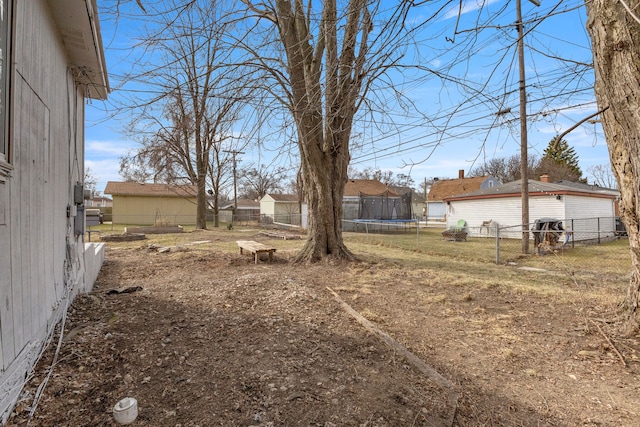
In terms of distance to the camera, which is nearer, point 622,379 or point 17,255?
point 17,255

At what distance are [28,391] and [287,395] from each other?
5.59 ft

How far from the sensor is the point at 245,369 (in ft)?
8.75

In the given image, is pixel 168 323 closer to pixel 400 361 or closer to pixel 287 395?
pixel 287 395

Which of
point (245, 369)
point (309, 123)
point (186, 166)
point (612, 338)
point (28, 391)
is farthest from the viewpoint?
point (186, 166)

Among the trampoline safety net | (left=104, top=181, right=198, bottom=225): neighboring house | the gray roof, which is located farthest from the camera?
(left=104, top=181, right=198, bottom=225): neighboring house

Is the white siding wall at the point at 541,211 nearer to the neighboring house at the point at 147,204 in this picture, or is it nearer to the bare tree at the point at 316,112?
the bare tree at the point at 316,112

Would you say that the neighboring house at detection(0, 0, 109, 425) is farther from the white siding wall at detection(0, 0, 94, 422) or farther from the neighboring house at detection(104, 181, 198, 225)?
the neighboring house at detection(104, 181, 198, 225)

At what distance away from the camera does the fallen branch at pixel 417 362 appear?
7.69 feet

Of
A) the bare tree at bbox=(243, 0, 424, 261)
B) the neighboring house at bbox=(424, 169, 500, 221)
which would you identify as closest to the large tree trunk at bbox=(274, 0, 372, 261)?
the bare tree at bbox=(243, 0, 424, 261)

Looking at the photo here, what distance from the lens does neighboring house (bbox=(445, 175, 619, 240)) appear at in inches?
589

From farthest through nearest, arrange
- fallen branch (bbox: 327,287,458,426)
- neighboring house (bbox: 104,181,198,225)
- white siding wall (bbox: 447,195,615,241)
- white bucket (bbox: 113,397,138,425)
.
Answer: neighboring house (bbox: 104,181,198,225) < white siding wall (bbox: 447,195,615,241) < fallen branch (bbox: 327,287,458,426) < white bucket (bbox: 113,397,138,425)

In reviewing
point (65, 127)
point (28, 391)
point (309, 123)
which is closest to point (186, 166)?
point (309, 123)

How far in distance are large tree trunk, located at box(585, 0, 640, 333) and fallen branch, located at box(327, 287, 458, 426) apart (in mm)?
2335

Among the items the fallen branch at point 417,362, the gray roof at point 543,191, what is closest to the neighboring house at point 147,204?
the gray roof at point 543,191
